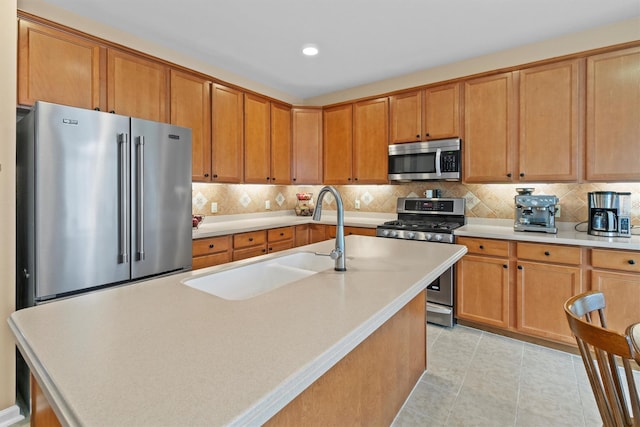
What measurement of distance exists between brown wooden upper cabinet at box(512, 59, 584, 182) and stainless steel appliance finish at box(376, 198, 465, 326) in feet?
2.47

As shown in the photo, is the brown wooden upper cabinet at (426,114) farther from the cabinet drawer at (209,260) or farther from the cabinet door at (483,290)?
the cabinet drawer at (209,260)

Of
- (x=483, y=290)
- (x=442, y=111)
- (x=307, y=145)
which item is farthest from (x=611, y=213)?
(x=307, y=145)

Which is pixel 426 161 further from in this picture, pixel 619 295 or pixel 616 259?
A: pixel 619 295

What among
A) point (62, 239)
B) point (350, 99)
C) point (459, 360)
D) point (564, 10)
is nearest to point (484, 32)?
point (564, 10)

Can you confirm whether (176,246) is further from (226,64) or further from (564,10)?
(564,10)

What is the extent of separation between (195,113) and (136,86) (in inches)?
22.4

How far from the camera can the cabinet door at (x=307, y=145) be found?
4.37m

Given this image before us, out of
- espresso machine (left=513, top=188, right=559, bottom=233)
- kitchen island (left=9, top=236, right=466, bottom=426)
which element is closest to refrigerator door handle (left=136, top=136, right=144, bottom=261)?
kitchen island (left=9, top=236, right=466, bottom=426)

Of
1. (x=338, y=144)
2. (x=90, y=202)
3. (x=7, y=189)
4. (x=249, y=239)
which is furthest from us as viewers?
(x=338, y=144)

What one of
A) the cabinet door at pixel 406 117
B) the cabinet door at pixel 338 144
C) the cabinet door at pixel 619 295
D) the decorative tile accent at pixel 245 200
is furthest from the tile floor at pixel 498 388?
the decorative tile accent at pixel 245 200

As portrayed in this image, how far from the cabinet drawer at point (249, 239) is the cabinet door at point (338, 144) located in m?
1.31

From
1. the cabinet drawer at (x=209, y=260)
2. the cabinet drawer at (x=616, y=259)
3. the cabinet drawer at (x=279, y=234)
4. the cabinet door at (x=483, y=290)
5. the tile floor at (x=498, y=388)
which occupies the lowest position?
the tile floor at (x=498, y=388)

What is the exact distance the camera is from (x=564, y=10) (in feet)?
8.17

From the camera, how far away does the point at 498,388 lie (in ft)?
7.20
